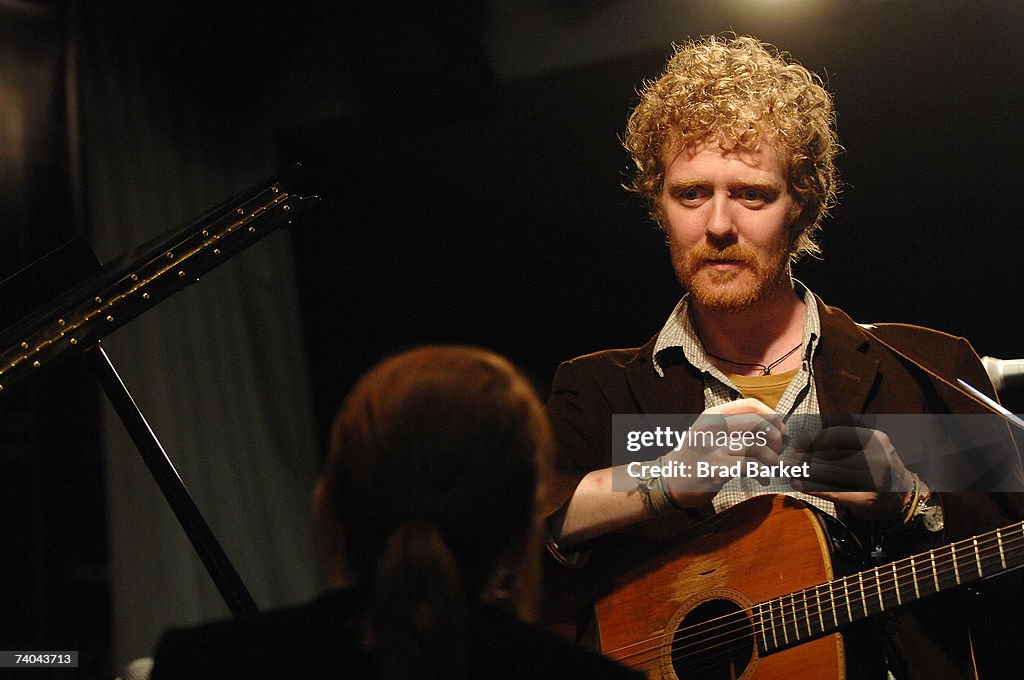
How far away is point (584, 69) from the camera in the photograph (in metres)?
2.43

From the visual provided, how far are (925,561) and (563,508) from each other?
71cm

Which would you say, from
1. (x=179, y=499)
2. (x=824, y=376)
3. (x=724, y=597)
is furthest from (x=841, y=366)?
(x=179, y=499)

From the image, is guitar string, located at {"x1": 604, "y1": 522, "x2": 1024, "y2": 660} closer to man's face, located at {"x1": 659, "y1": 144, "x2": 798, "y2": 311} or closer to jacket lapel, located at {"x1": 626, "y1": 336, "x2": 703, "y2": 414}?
jacket lapel, located at {"x1": 626, "y1": 336, "x2": 703, "y2": 414}

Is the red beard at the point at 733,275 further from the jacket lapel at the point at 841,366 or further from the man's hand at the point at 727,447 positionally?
the man's hand at the point at 727,447

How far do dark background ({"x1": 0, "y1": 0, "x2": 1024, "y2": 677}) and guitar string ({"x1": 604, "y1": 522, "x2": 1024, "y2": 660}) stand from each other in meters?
0.32

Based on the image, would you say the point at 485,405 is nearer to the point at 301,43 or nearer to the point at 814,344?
the point at 814,344

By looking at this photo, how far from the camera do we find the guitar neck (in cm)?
177

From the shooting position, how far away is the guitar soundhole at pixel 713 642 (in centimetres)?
191

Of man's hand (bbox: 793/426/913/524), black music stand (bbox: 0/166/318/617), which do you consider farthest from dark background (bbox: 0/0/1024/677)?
black music stand (bbox: 0/166/318/617)

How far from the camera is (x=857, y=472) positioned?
197cm

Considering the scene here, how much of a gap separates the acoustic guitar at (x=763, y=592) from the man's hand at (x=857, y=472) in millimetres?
74

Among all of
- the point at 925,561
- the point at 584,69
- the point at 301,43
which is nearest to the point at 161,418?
the point at 301,43

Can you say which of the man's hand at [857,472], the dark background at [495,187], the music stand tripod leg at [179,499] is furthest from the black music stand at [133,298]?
the man's hand at [857,472]

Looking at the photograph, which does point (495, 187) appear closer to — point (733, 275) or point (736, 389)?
point (733, 275)
